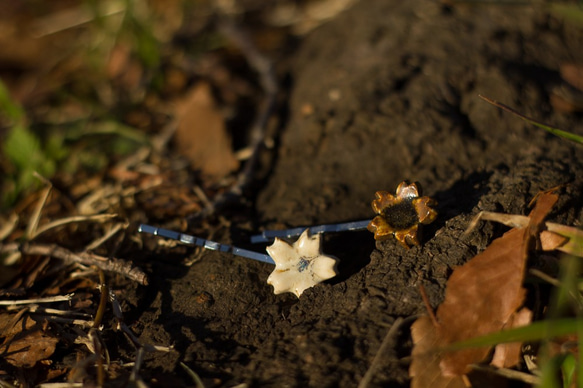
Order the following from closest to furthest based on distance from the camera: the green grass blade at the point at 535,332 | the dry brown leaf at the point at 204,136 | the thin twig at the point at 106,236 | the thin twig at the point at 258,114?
the green grass blade at the point at 535,332 < the thin twig at the point at 106,236 < the thin twig at the point at 258,114 < the dry brown leaf at the point at 204,136

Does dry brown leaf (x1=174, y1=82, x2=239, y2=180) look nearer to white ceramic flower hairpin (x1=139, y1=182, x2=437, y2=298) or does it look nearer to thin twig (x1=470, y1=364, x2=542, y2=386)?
white ceramic flower hairpin (x1=139, y1=182, x2=437, y2=298)

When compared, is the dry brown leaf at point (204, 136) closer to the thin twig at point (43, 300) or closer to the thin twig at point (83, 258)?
the thin twig at point (83, 258)

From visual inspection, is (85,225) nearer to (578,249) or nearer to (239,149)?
A: (239,149)

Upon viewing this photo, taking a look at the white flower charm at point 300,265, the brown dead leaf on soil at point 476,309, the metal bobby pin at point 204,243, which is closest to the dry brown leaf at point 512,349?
the brown dead leaf on soil at point 476,309

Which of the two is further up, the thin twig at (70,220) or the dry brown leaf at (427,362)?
the thin twig at (70,220)

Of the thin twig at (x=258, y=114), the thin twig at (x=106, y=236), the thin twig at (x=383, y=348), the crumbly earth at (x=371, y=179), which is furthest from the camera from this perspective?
the thin twig at (x=258, y=114)

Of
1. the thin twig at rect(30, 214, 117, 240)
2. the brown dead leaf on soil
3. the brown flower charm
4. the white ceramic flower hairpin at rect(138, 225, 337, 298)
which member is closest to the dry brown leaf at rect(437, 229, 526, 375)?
the brown dead leaf on soil

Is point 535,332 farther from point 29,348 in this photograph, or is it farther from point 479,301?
point 29,348
